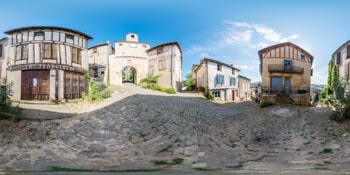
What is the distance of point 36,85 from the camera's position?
19641 mm

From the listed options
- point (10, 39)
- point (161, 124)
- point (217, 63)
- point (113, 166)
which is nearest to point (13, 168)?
point (113, 166)

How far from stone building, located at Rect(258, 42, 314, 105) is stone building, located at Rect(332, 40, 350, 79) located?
202 inches

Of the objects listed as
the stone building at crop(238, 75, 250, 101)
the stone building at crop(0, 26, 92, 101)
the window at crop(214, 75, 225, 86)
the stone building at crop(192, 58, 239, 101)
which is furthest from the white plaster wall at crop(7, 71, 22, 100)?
the stone building at crop(238, 75, 250, 101)

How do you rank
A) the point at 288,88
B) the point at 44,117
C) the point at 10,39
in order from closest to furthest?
the point at 44,117 < the point at 10,39 < the point at 288,88

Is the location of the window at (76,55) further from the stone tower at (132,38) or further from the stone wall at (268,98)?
the stone wall at (268,98)

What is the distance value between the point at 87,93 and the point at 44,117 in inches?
Result: 277

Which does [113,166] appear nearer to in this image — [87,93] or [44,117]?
[44,117]

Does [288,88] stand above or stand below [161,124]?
above

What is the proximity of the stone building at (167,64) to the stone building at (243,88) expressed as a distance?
28.7ft

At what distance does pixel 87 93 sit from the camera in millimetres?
21141

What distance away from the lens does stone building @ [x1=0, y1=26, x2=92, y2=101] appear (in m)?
19.5

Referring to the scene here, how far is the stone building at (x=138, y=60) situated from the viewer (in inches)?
1149

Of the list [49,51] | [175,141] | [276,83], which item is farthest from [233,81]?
[175,141]

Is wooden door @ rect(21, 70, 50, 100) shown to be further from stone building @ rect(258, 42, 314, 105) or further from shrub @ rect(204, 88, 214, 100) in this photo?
stone building @ rect(258, 42, 314, 105)
